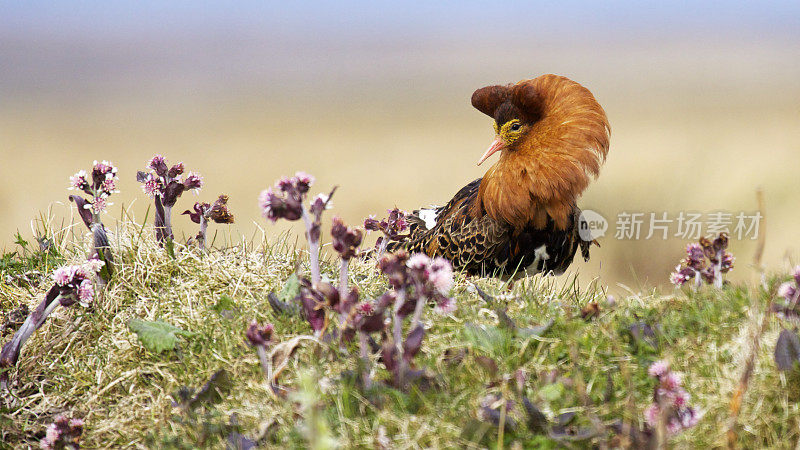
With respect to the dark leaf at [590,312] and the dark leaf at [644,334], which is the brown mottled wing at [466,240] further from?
the dark leaf at [644,334]

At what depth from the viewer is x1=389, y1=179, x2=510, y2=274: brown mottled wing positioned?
4.60 meters

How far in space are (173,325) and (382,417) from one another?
1279 mm

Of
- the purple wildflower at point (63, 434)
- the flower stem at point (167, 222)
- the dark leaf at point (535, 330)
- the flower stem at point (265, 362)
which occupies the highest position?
the flower stem at point (167, 222)

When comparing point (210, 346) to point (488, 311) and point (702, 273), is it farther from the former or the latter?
point (702, 273)

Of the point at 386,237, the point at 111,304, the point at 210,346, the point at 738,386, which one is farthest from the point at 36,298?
the point at 738,386

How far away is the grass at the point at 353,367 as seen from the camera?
2.21 metres

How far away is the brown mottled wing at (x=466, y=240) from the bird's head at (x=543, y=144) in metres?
0.12

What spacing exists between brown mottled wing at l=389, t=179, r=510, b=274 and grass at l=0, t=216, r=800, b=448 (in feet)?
2.84

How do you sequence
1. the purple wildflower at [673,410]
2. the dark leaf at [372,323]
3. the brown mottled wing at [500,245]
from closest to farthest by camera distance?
the purple wildflower at [673,410] < the dark leaf at [372,323] < the brown mottled wing at [500,245]

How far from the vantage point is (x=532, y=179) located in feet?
14.6

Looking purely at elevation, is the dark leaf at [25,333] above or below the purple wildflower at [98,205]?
below

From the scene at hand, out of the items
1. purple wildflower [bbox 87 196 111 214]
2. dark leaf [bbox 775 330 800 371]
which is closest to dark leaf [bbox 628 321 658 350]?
dark leaf [bbox 775 330 800 371]

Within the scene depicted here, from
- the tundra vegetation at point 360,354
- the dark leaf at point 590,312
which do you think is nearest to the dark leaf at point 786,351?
the tundra vegetation at point 360,354

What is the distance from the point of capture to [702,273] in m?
3.41
